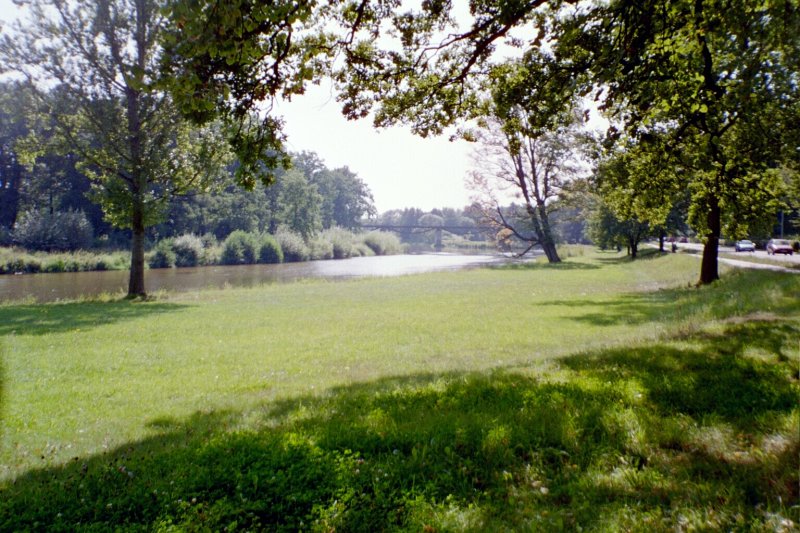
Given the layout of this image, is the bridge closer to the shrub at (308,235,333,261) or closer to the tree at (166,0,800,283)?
the shrub at (308,235,333,261)

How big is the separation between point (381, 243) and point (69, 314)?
77479 millimetres

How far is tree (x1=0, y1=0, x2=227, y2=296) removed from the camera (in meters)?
20.8

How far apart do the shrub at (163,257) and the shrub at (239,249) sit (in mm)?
6596

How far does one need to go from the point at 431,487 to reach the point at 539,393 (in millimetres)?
2651

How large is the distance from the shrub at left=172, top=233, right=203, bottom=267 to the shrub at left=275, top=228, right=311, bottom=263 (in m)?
13.4

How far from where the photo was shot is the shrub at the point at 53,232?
47188 mm

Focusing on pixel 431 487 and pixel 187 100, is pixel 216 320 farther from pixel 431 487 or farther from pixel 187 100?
pixel 431 487

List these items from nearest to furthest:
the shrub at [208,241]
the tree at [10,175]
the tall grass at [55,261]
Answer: the tall grass at [55,261] < the shrub at [208,241] < the tree at [10,175]

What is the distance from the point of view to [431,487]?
4.04 m

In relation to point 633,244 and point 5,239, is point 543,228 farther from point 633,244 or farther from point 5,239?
point 5,239

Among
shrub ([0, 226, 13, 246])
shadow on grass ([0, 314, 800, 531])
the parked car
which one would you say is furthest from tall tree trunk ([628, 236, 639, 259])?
shrub ([0, 226, 13, 246])

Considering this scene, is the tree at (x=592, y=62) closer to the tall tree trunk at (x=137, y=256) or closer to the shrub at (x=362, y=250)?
the tall tree trunk at (x=137, y=256)

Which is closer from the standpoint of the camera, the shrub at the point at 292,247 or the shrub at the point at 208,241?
the shrub at the point at 208,241

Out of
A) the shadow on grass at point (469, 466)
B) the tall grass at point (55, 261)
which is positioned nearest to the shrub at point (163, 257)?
the tall grass at point (55, 261)
